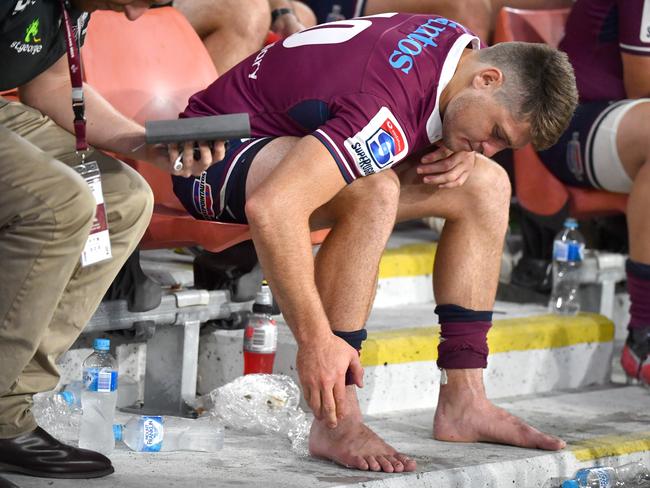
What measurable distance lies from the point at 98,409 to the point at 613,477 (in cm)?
131

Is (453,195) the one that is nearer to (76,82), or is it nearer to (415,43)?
(415,43)

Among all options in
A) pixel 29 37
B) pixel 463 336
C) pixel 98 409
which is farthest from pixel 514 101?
pixel 98 409

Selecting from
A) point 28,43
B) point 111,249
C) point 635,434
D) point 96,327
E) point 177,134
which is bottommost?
point 635,434

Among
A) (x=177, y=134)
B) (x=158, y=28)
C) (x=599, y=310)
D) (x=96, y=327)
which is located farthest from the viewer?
(x=599, y=310)

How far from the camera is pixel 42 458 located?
8.80 ft

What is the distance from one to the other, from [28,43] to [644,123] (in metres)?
2.31

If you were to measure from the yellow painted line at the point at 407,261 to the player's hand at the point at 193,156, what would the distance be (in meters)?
1.78

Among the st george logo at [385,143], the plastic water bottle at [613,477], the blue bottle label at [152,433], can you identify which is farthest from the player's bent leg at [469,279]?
the blue bottle label at [152,433]

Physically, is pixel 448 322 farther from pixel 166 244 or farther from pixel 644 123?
pixel 644 123

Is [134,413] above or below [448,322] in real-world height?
below

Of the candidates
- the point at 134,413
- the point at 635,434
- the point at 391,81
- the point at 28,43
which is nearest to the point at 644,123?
the point at 635,434

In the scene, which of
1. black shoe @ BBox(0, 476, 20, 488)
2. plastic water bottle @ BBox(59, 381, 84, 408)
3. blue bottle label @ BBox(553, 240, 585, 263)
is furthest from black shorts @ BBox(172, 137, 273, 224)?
blue bottle label @ BBox(553, 240, 585, 263)

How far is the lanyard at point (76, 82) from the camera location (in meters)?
2.70

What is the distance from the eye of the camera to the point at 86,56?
3611 mm
